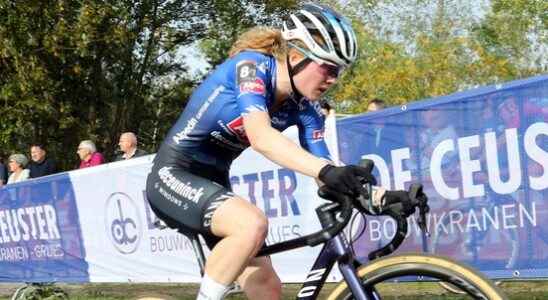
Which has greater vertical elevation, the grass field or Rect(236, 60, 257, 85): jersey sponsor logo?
Rect(236, 60, 257, 85): jersey sponsor logo

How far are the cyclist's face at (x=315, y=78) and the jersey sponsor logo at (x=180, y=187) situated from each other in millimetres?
613

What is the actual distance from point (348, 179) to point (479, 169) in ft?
11.9

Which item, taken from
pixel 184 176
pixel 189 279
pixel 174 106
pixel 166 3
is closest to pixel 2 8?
pixel 166 3

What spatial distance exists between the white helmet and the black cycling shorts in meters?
0.71

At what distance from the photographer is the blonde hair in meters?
4.00

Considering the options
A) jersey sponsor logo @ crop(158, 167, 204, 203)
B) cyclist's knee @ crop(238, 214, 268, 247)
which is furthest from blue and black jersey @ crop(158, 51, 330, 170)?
cyclist's knee @ crop(238, 214, 268, 247)

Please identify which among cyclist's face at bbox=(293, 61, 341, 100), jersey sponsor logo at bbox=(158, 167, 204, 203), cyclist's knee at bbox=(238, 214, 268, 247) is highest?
cyclist's face at bbox=(293, 61, 341, 100)

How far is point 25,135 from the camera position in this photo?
2783cm

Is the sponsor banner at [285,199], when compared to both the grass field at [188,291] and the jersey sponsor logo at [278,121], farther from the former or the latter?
the jersey sponsor logo at [278,121]

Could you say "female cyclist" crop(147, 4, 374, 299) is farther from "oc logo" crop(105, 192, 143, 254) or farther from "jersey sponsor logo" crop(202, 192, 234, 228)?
"oc logo" crop(105, 192, 143, 254)

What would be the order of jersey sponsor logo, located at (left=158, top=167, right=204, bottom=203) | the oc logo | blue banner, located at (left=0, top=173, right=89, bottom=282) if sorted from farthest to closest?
blue banner, located at (left=0, top=173, right=89, bottom=282) < the oc logo < jersey sponsor logo, located at (left=158, top=167, right=204, bottom=203)

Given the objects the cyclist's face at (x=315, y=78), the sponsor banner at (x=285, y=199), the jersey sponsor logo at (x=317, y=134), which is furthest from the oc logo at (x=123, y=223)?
the cyclist's face at (x=315, y=78)

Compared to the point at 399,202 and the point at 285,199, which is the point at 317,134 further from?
the point at 285,199

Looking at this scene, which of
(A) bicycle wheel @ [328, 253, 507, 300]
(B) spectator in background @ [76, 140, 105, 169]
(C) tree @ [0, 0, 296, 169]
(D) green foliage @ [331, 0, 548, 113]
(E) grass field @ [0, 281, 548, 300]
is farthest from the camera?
Answer: (D) green foliage @ [331, 0, 548, 113]
